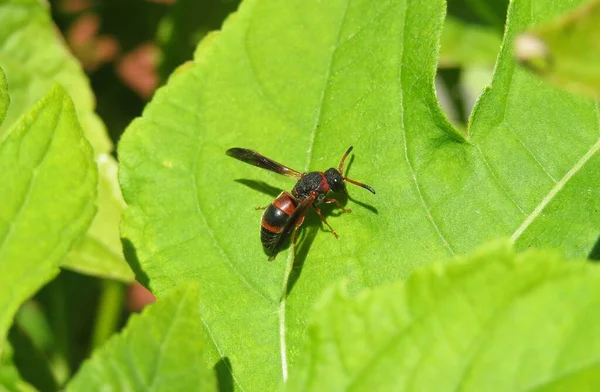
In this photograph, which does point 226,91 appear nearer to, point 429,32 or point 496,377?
point 429,32

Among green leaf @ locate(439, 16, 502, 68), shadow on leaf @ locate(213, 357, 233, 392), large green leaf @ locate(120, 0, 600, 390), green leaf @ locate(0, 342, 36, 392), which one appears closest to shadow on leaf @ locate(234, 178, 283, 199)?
large green leaf @ locate(120, 0, 600, 390)

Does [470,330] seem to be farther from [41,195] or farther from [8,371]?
[8,371]

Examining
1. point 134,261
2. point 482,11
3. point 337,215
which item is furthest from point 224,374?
point 482,11

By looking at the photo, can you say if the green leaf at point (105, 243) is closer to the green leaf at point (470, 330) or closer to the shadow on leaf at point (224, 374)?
the shadow on leaf at point (224, 374)

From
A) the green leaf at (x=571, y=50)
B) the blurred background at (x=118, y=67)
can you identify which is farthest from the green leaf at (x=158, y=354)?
the blurred background at (x=118, y=67)

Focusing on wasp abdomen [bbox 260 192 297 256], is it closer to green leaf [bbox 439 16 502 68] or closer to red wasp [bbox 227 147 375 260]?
red wasp [bbox 227 147 375 260]

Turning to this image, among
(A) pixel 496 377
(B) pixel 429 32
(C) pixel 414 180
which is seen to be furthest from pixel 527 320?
(B) pixel 429 32

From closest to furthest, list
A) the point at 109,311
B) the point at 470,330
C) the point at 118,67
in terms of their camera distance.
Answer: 1. the point at 470,330
2. the point at 109,311
3. the point at 118,67
